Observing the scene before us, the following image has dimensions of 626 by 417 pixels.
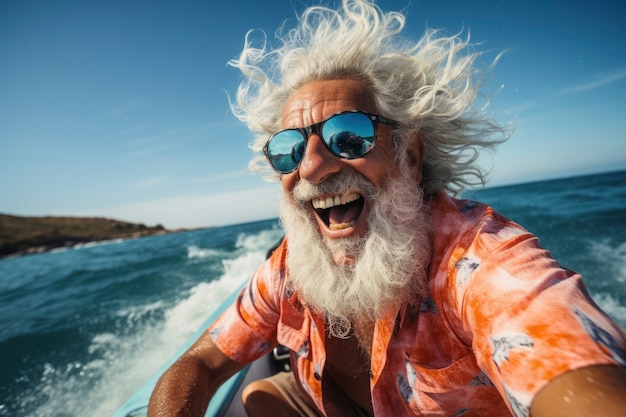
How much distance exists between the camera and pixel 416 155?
1.80m

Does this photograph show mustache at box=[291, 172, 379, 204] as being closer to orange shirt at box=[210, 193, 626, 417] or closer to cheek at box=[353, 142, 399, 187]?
cheek at box=[353, 142, 399, 187]

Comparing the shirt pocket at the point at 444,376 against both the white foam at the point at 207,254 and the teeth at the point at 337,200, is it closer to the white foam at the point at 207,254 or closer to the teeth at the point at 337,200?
the teeth at the point at 337,200

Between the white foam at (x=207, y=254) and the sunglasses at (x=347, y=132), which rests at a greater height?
the sunglasses at (x=347, y=132)

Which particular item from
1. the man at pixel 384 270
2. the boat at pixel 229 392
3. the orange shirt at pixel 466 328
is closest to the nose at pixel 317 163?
the man at pixel 384 270

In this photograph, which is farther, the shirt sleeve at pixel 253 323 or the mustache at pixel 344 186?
the shirt sleeve at pixel 253 323

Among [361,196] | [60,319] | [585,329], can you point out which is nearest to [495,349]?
[585,329]

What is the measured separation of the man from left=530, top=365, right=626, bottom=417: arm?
21mm

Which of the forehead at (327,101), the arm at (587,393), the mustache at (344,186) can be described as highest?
the forehead at (327,101)

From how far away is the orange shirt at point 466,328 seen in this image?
78cm

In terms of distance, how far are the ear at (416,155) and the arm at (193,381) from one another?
159 cm

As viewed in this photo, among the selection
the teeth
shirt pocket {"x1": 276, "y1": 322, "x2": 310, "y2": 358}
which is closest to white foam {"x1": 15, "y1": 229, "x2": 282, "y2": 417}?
shirt pocket {"x1": 276, "y1": 322, "x2": 310, "y2": 358}

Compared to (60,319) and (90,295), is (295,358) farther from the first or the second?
(90,295)

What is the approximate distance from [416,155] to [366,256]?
0.71m

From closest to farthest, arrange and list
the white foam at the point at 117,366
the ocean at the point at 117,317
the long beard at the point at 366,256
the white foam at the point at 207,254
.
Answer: the long beard at the point at 366,256, the white foam at the point at 117,366, the ocean at the point at 117,317, the white foam at the point at 207,254
